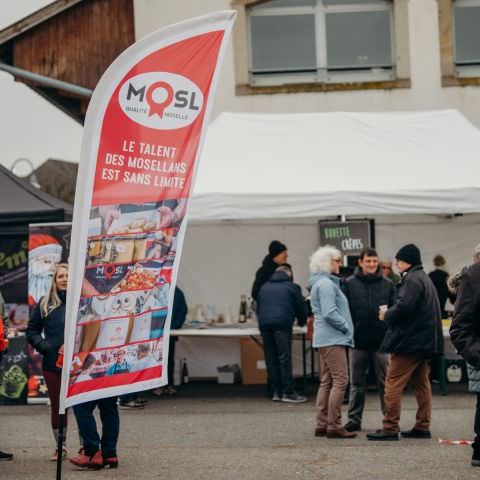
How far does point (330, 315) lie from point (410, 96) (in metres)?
7.99

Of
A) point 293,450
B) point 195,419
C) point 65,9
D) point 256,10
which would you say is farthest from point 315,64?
point 293,450

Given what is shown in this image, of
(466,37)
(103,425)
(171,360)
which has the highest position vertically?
(466,37)

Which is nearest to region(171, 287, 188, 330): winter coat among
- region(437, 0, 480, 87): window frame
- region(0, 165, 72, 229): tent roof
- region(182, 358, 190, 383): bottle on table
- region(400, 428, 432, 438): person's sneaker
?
region(182, 358, 190, 383): bottle on table

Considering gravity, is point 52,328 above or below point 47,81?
below

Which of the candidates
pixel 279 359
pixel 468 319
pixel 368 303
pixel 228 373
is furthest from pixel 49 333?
pixel 228 373

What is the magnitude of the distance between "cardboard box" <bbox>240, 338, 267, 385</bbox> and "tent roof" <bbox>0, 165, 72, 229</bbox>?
2.94m

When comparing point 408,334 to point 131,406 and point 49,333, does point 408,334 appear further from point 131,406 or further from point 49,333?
point 131,406

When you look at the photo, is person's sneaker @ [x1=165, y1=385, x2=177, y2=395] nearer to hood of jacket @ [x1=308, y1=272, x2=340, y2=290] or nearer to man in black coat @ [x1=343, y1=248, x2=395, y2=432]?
man in black coat @ [x1=343, y1=248, x2=395, y2=432]

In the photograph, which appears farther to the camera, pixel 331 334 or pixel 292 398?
pixel 292 398

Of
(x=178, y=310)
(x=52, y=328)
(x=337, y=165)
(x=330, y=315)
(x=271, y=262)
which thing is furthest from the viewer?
(x=337, y=165)

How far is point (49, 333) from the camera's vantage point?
9.34 metres

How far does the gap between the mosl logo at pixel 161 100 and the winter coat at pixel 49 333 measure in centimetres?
263

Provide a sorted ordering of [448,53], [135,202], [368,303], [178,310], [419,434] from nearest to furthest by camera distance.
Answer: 1. [135,202]
2. [419,434]
3. [368,303]
4. [178,310]
5. [448,53]

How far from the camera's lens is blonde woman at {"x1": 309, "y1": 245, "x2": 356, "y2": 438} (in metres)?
10.4
